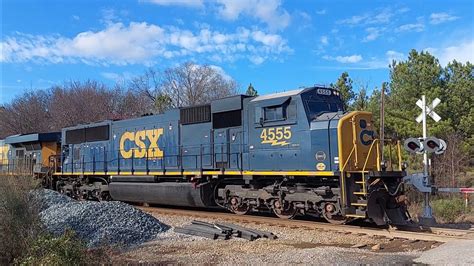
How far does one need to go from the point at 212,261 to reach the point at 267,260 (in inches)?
36.1

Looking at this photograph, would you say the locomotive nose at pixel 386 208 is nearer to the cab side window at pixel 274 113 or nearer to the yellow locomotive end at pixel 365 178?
the yellow locomotive end at pixel 365 178

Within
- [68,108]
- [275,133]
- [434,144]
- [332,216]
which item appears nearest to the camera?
[434,144]

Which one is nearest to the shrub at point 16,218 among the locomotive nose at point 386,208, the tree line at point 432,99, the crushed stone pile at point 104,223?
the crushed stone pile at point 104,223

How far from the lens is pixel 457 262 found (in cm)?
704

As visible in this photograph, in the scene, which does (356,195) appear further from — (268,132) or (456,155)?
(456,155)

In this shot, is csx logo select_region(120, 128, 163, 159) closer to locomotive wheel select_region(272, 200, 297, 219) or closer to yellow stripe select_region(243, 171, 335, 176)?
yellow stripe select_region(243, 171, 335, 176)

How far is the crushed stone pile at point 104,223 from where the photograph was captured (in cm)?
963

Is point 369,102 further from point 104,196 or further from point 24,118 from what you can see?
point 24,118

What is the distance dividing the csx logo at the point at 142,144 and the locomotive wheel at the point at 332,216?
7157mm

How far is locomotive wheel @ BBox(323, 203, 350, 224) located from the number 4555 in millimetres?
2111

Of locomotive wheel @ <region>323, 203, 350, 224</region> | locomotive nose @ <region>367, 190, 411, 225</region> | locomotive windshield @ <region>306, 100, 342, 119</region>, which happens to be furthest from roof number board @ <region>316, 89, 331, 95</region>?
locomotive nose @ <region>367, 190, 411, 225</region>

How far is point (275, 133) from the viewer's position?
12695 mm

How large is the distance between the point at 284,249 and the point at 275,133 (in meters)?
4.55

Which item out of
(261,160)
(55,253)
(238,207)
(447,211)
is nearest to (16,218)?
(55,253)
